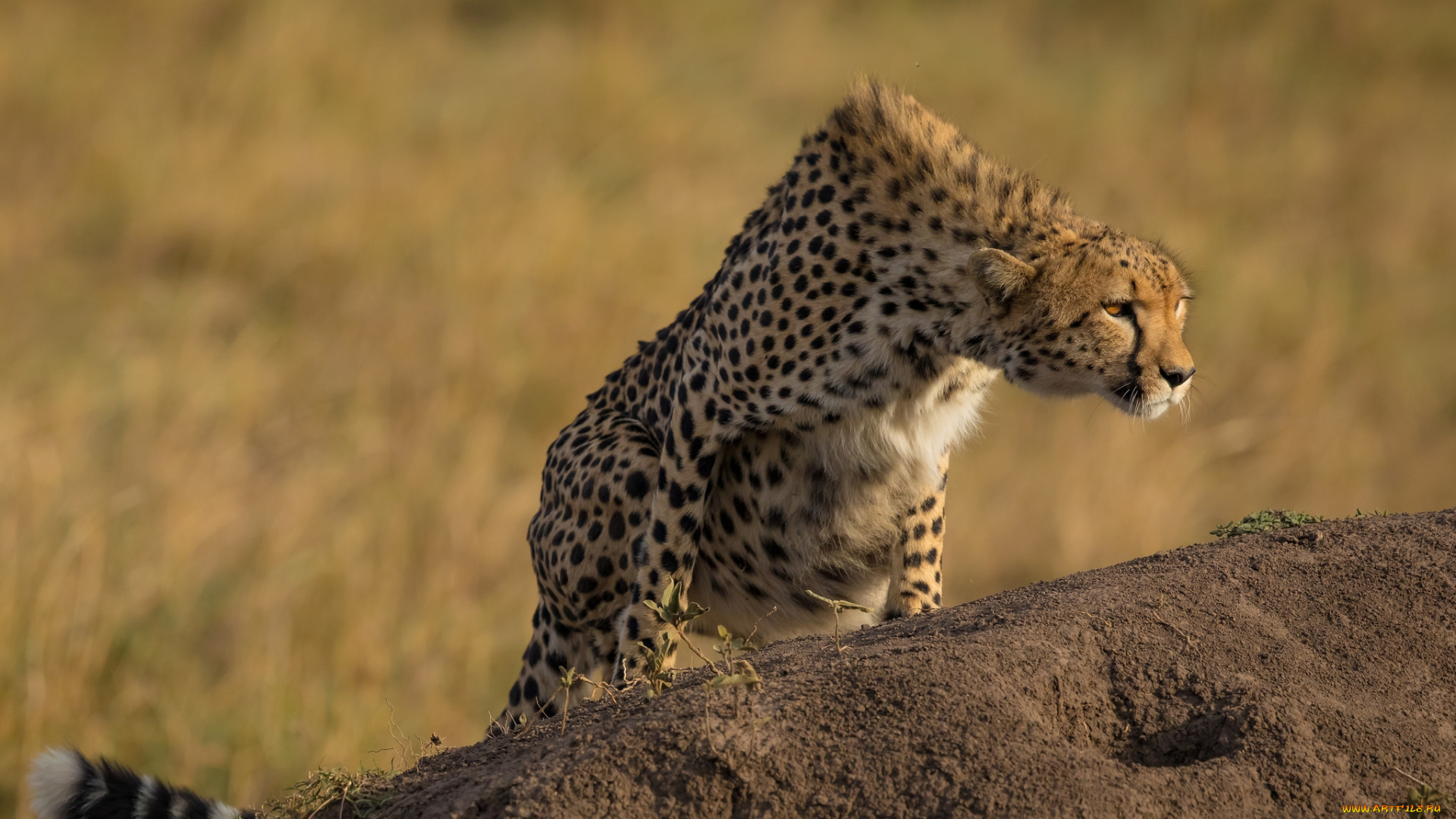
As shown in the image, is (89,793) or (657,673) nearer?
(657,673)

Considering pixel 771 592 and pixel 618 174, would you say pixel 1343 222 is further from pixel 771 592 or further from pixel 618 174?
pixel 771 592

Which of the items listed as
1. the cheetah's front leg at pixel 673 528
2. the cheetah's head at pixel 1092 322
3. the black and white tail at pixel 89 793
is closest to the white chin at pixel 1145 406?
the cheetah's head at pixel 1092 322

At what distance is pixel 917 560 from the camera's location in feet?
9.90

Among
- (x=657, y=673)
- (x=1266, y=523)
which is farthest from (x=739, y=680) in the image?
(x=1266, y=523)

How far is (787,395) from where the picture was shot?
2.77m

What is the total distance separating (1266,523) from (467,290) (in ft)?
18.7

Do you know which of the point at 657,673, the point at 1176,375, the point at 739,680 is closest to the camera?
the point at 739,680

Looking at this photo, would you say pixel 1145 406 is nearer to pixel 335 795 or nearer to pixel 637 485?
pixel 637 485

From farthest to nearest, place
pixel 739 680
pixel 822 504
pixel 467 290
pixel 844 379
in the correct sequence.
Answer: pixel 467 290 < pixel 822 504 < pixel 844 379 < pixel 739 680

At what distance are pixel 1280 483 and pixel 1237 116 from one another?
3982 mm

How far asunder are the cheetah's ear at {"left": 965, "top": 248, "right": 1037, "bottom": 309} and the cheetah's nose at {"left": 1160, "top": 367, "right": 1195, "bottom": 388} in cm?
29

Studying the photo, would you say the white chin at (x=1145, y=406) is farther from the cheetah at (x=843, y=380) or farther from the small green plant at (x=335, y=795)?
the small green plant at (x=335, y=795)

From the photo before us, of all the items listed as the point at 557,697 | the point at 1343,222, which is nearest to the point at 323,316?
the point at 557,697

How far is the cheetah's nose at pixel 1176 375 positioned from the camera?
2477mm
